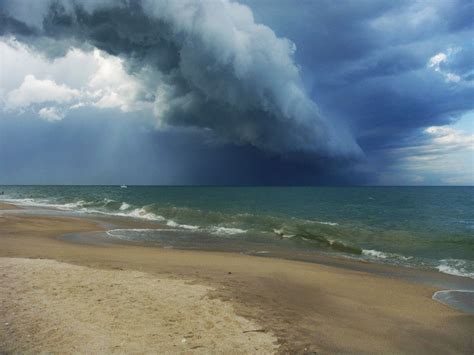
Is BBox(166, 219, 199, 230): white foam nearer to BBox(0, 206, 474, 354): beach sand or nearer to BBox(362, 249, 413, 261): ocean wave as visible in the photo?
BBox(362, 249, 413, 261): ocean wave

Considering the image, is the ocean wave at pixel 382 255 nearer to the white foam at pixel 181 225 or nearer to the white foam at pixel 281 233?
the white foam at pixel 281 233

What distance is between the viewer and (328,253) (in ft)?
60.4

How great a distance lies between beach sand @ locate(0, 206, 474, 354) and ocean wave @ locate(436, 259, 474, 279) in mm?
3641

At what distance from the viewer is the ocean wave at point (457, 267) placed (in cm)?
1408

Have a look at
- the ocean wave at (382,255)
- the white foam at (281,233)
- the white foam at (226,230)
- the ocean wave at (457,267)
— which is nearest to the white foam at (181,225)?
the white foam at (226,230)

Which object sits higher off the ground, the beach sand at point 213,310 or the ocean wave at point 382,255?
the beach sand at point 213,310

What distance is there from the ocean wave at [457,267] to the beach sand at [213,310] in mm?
3641

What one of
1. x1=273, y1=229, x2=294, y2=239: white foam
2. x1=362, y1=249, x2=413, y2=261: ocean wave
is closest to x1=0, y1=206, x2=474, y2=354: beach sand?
x1=362, y1=249, x2=413, y2=261: ocean wave

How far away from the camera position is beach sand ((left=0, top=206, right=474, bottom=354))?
611 centimetres

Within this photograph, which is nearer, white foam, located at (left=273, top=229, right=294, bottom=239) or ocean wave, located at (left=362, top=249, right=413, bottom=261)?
ocean wave, located at (left=362, top=249, right=413, bottom=261)

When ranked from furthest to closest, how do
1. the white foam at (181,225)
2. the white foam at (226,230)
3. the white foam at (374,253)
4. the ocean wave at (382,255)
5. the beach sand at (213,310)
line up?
the white foam at (181,225) → the white foam at (226,230) → the white foam at (374,253) → the ocean wave at (382,255) → the beach sand at (213,310)

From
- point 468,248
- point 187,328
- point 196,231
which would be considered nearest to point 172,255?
point 187,328

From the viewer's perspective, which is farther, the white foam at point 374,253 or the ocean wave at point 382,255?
the white foam at point 374,253

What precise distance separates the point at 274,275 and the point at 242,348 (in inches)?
231
